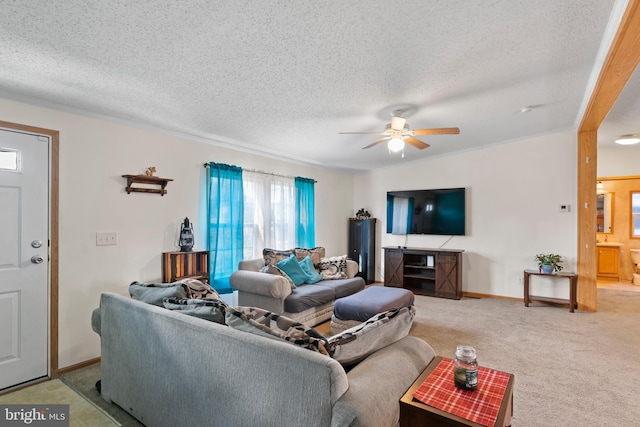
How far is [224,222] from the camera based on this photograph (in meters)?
4.27

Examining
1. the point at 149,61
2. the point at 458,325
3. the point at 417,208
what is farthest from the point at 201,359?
the point at 417,208

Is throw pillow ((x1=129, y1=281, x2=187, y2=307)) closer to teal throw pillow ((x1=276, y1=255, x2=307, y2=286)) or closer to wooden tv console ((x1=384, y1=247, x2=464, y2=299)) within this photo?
teal throw pillow ((x1=276, y1=255, x2=307, y2=286))

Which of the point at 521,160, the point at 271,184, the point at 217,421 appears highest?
the point at 521,160

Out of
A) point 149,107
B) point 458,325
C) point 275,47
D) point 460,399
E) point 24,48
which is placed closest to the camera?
point 460,399

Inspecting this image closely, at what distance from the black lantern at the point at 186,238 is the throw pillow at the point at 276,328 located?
216cm

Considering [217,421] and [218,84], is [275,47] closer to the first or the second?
[218,84]

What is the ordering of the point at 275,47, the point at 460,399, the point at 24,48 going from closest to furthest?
the point at 460,399 → the point at 24,48 → the point at 275,47

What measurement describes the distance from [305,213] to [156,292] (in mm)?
3624

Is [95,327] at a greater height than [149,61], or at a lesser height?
lesser

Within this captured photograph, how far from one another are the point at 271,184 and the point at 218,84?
8.12ft

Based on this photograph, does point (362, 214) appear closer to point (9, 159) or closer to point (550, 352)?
point (550, 352)

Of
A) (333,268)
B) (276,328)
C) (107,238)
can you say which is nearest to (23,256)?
(107,238)

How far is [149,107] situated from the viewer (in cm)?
300

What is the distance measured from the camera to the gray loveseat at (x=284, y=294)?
12.0ft
